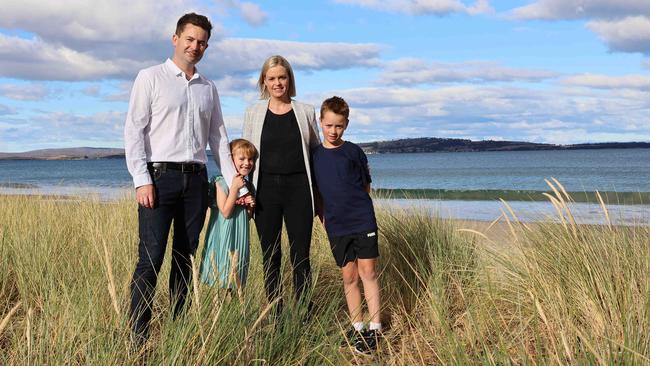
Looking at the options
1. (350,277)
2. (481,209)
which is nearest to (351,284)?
(350,277)

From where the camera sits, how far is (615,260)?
3.96m

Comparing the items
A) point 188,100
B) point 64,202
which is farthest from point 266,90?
point 64,202

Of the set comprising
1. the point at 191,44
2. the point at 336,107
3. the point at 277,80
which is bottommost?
the point at 336,107

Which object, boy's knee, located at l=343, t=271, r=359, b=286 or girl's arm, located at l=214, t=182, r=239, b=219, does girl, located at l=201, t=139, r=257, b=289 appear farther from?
boy's knee, located at l=343, t=271, r=359, b=286

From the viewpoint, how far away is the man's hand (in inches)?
139

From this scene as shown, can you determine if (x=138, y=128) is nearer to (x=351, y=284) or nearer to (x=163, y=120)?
(x=163, y=120)

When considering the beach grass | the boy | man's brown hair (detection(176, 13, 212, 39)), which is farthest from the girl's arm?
man's brown hair (detection(176, 13, 212, 39))

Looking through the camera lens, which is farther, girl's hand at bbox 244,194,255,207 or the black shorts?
the black shorts

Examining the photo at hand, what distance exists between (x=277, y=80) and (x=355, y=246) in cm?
114

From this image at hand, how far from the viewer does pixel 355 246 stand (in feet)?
13.5

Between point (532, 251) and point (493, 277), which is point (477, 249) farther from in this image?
point (532, 251)

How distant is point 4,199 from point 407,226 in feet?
20.3

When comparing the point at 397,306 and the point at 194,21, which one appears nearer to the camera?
the point at 194,21

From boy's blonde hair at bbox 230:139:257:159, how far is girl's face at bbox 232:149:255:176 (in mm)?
13
